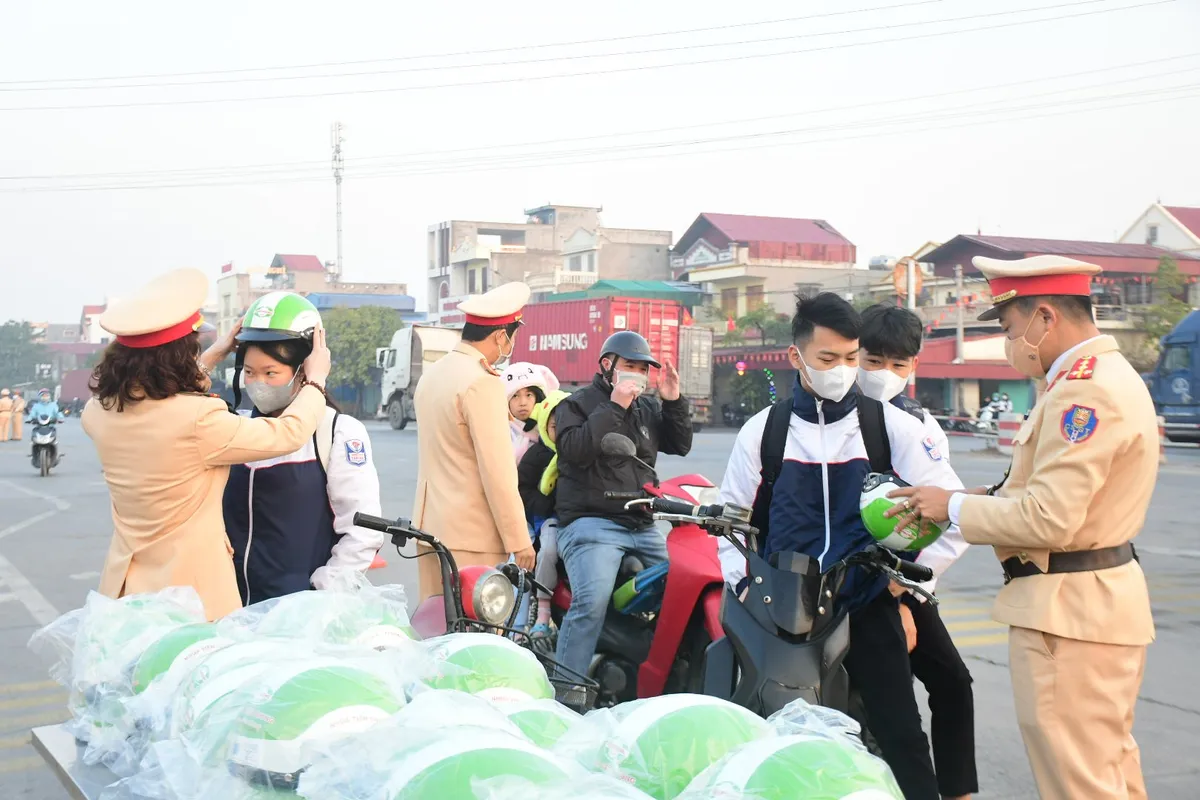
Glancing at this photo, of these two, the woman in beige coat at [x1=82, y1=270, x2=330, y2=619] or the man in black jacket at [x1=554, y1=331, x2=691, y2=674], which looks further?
the man in black jacket at [x1=554, y1=331, x2=691, y2=674]

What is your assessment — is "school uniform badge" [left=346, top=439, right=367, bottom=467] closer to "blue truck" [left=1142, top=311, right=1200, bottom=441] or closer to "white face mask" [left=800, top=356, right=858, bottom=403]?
"white face mask" [left=800, top=356, right=858, bottom=403]

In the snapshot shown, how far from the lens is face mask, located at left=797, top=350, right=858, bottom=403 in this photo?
3.62m

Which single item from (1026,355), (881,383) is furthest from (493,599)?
(881,383)

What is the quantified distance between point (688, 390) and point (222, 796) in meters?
34.7

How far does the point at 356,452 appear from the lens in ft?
12.8

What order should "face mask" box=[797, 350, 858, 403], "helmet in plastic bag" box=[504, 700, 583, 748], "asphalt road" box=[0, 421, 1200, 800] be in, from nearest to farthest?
"helmet in plastic bag" box=[504, 700, 583, 748], "face mask" box=[797, 350, 858, 403], "asphalt road" box=[0, 421, 1200, 800]

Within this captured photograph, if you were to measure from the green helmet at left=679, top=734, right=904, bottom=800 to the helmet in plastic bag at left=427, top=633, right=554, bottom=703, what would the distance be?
2.11 ft

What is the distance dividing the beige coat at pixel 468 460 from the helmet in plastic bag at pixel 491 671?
6.65 ft

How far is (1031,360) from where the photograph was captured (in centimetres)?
318

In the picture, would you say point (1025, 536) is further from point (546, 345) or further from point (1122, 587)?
point (546, 345)

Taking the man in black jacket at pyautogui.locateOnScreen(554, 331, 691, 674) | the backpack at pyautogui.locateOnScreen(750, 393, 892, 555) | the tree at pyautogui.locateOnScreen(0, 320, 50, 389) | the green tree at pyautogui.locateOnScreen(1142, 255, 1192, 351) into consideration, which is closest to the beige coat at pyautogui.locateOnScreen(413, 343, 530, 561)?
the man in black jacket at pyautogui.locateOnScreen(554, 331, 691, 674)

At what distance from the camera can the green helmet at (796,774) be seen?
5.46ft

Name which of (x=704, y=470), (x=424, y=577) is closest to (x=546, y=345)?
(x=704, y=470)

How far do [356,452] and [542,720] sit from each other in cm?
193
